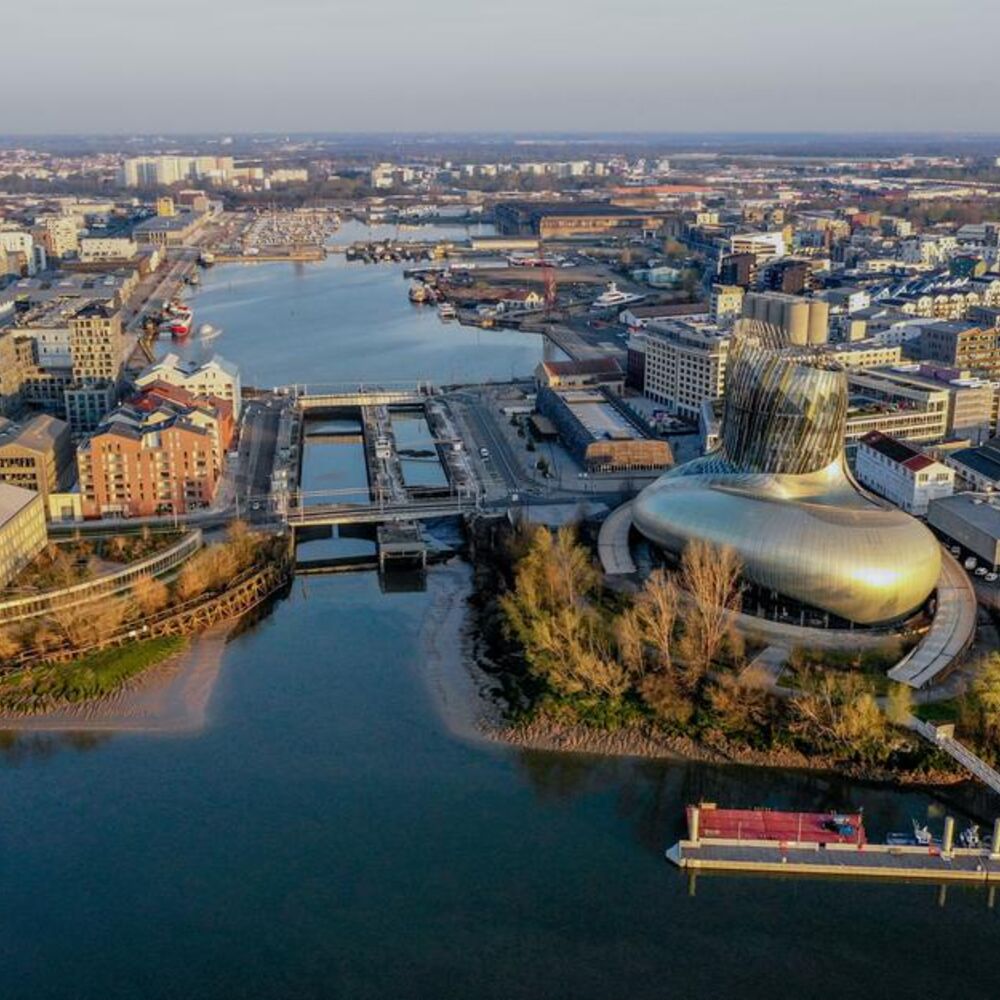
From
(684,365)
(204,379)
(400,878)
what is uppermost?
(684,365)

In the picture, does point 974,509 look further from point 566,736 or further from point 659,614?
point 566,736

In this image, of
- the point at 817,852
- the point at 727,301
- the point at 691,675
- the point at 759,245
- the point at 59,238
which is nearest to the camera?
the point at 817,852

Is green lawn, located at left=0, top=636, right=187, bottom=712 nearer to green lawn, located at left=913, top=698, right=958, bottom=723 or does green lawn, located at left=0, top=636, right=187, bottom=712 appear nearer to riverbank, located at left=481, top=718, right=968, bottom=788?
riverbank, located at left=481, top=718, right=968, bottom=788

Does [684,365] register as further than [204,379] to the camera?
Yes

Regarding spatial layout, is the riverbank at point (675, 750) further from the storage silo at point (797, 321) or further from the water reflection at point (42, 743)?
the storage silo at point (797, 321)

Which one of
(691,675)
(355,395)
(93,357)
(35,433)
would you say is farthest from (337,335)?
(691,675)

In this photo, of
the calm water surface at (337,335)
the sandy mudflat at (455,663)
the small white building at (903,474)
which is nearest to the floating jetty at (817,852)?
the sandy mudflat at (455,663)

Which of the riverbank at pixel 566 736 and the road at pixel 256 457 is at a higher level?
the road at pixel 256 457
